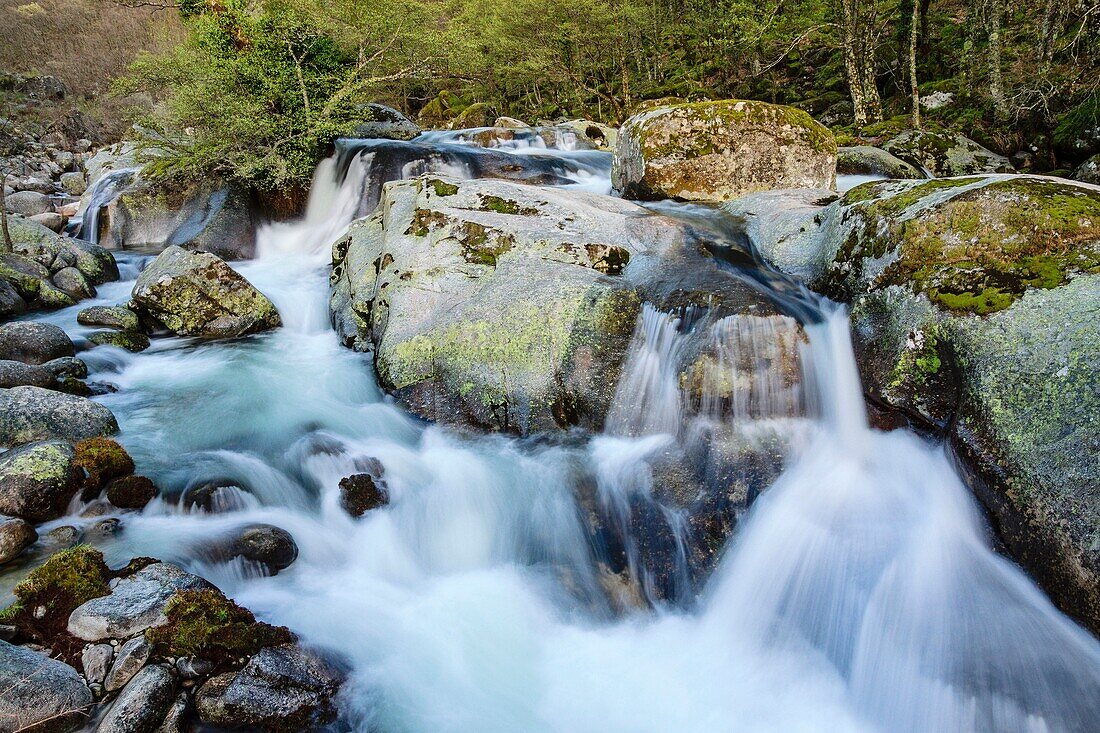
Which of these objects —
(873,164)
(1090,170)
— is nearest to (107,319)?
(873,164)

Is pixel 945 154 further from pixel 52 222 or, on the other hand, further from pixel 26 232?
pixel 52 222

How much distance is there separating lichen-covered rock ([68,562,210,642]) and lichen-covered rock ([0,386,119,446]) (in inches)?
103

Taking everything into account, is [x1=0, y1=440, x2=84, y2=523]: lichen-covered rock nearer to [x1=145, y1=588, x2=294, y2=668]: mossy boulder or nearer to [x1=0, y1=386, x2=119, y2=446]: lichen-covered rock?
[x1=0, y1=386, x2=119, y2=446]: lichen-covered rock

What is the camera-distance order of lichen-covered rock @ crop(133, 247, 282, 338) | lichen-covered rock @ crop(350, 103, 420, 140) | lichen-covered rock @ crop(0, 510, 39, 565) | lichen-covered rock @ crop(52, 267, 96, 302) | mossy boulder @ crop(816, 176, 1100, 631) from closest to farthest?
mossy boulder @ crop(816, 176, 1100, 631) < lichen-covered rock @ crop(0, 510, 39, 565) < lichen-covered rock @ crop(133, 247, 282, 338) < lichen-covered rock @ crop(52, 267, 96, 302) < lichen-covered rock @ crop(350, 103, 420, 140)

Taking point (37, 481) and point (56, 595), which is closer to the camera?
point (56, 595)

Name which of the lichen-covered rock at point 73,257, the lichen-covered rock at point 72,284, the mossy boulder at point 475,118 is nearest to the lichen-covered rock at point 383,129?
the lichen-covered rock at point 73,257

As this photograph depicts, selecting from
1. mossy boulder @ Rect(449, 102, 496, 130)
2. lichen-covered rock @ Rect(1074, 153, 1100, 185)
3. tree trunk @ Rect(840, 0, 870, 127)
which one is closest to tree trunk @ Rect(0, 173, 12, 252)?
lichen-covered rock @ Rect(1074, 153, 1100, 185)

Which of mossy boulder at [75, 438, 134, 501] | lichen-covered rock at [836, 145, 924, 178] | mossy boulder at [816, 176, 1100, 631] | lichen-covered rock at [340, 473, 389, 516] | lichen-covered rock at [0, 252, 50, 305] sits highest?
lichen-covered rock at [836, 145, 924, 178]

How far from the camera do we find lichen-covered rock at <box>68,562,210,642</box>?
9.80 feet

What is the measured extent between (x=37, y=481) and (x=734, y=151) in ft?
31.2

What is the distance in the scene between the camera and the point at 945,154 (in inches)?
531

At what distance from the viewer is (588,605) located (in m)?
4.26

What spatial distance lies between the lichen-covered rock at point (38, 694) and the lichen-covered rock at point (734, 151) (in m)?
9.05

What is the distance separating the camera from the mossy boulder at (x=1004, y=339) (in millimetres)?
3244
